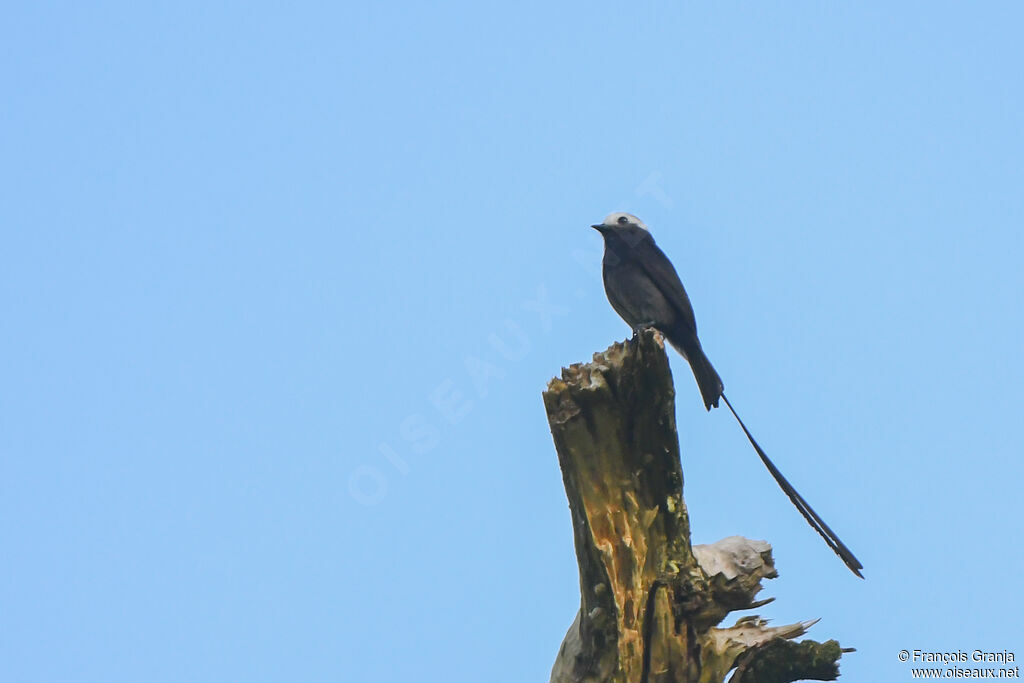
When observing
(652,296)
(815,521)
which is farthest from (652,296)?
(815,521)

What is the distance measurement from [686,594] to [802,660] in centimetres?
63

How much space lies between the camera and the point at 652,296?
724 centimetres

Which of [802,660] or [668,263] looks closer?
[802,660]

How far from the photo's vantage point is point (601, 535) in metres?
4.64

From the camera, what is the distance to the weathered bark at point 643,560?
4543mm

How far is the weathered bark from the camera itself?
179 inches

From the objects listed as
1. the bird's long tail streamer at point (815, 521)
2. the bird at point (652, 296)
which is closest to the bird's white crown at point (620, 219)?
the bird at point (652, 296)

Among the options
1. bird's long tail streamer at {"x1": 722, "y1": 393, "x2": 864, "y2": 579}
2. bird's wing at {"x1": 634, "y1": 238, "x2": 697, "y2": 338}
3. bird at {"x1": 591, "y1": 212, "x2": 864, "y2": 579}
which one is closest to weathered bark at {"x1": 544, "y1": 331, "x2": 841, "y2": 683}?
bird's long tail streamer at {"x1": 722, "y1": 393, "x2": 864, "y2": 579}

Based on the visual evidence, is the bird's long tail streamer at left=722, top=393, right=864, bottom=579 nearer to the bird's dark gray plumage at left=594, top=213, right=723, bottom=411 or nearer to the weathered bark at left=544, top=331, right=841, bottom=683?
the weathered bark at left=544, top=331, right=841, bottom=683

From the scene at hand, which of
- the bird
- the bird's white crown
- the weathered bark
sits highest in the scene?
the bird's white crown

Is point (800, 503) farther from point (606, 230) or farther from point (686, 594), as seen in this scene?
point (606, 230)

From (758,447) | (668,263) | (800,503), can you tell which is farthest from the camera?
(668,263)

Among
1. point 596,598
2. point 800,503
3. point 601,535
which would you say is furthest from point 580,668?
point 800,503

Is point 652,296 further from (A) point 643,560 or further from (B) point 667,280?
(A) point 643,560
